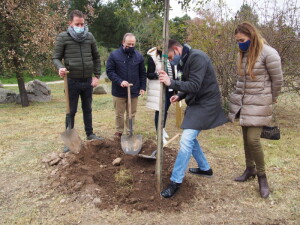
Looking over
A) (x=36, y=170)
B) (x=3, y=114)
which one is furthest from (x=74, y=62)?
(x=3, y=114)

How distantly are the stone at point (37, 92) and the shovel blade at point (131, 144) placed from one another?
7.51m

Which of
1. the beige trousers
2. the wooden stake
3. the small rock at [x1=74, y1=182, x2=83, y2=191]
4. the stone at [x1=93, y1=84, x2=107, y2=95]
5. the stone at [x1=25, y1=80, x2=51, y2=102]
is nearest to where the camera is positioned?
the wooden stake

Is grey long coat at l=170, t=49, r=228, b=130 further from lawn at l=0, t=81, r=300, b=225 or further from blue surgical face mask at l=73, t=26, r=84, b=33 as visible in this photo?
blue surgical face mask at l=73, t=26, r=84, b=33

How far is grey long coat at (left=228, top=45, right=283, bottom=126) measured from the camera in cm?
305

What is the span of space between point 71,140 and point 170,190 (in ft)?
6.13

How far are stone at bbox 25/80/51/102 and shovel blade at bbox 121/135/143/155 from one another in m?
7.51

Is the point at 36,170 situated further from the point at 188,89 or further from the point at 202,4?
the point at 202,4

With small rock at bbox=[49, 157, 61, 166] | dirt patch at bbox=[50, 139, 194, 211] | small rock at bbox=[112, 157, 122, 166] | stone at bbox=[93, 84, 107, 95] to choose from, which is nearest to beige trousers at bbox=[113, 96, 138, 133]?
dirt patch at bbox=[50, 139, 194, 211]

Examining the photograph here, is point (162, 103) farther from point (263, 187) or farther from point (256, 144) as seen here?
point (263, 187)

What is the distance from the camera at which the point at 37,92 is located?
1109 cm

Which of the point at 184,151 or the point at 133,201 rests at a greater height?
the point at 184,151

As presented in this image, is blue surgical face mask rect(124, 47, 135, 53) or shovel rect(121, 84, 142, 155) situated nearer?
shovel rect(121, 84, 142, 155)

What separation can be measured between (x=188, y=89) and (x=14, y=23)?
7.70 meters

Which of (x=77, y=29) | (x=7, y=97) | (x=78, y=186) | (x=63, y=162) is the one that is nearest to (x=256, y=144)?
(x=78, y=186)
